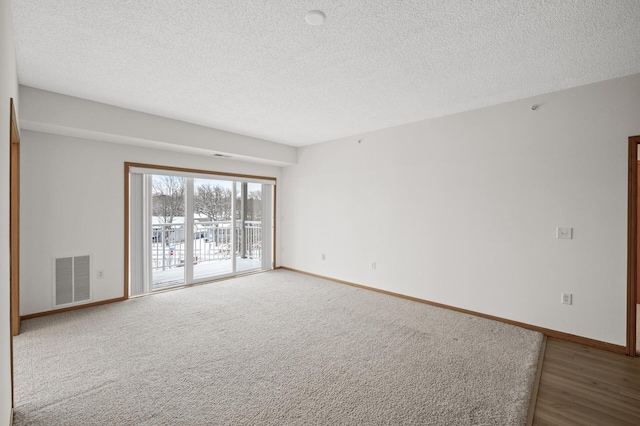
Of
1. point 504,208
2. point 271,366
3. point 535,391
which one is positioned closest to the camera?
point 535,391

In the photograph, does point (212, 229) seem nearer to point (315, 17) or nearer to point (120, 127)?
point (120, 127)

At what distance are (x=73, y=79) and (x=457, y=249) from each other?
4.65 meters

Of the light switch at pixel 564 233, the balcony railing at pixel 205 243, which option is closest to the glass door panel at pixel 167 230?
the balcony railing at pixel 205 243

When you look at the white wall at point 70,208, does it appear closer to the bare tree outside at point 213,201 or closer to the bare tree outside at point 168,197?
the bare tree outside at point 168,197

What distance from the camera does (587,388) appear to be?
7.37 feet

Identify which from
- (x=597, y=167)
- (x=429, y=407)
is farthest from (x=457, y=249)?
(x=429, y=407)

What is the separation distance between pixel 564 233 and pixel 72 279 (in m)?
5.72

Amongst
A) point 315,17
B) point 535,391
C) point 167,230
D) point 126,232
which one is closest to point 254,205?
point 167,230

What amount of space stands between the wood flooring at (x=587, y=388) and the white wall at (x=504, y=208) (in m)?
0.35

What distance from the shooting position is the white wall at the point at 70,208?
135 inches

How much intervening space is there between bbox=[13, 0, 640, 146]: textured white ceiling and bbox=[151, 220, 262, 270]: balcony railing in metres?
2.24

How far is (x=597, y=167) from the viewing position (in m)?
2.89

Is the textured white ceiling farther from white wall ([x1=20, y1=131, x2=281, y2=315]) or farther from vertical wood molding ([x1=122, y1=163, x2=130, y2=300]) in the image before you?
vertical wood molding ([x1=122, y1=163, x2=130, y2=300])

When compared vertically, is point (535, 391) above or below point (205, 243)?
below
